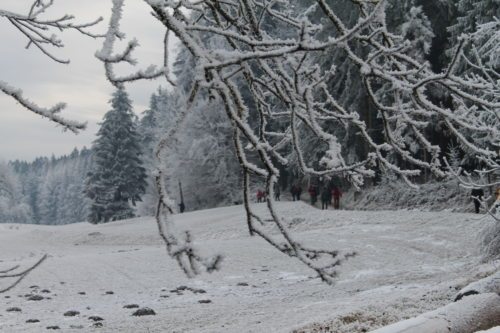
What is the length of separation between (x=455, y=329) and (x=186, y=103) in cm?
332

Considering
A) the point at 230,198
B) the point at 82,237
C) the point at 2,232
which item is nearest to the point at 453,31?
the point at 230,198

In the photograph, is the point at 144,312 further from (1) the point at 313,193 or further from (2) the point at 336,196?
(1) the point at 313,193

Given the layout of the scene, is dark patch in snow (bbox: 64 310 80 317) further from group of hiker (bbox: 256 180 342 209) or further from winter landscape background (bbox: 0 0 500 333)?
group of hiker (bbox: 256 180 342 209)

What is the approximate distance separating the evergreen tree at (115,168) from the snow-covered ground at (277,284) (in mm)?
17597

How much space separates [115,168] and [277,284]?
31545 millimetres

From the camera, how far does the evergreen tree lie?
42688 millimetres

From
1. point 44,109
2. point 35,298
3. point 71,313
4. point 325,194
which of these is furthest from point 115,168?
point 44,109

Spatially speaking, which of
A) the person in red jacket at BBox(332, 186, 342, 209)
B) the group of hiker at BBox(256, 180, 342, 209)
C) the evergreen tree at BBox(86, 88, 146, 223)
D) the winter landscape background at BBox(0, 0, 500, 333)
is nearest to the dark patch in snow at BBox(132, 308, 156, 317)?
the winter landscape background at BBox(0, 0, 500, 333)

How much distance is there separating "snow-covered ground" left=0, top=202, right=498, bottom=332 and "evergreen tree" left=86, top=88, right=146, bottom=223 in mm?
17597

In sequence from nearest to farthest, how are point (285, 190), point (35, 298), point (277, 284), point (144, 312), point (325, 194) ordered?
point (144, 312)
point (35, 298)
point (277, 284)
point (325, 194)
point (285, 190)

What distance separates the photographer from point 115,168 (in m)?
43.2

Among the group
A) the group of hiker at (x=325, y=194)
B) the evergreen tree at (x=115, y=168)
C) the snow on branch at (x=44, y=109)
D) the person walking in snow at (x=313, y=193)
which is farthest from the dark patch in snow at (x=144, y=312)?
the evergreen tree at (x=115, y=168)

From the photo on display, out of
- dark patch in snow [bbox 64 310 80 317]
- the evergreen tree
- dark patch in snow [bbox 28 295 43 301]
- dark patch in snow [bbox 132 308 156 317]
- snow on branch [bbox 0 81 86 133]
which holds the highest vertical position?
the evergreen tree

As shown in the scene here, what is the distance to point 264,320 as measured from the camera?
905cm
